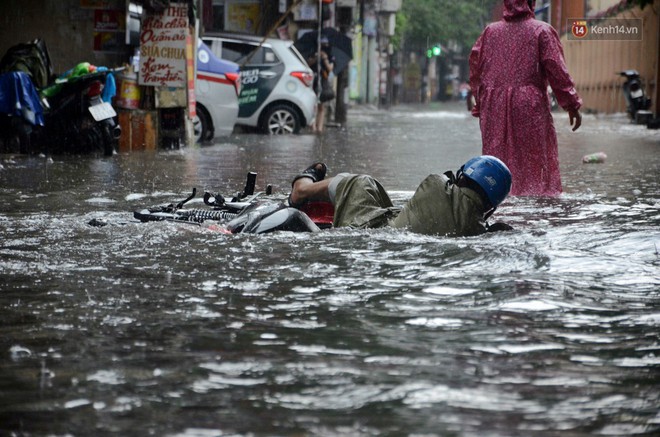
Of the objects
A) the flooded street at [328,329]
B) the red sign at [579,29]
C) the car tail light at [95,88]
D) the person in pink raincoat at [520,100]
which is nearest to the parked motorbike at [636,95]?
the red sign at [579,29]

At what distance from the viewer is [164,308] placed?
4598mm

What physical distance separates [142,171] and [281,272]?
6925 mm

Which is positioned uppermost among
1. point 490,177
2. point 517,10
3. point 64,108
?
point 517,10

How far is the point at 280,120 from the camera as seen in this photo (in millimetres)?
22250

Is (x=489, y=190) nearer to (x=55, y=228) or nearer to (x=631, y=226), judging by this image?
(x=631, y=226)

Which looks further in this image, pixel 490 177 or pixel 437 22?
pixel 437 22

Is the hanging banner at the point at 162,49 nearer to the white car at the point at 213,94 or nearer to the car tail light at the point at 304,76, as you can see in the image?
the white car at the point at 213,94

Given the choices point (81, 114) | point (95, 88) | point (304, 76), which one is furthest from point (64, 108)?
point (304, 76)

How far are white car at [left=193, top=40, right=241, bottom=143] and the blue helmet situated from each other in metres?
12.3

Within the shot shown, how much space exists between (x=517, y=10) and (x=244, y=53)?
40.0 feet

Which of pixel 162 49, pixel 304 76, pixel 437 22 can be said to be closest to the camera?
pixel 162 49

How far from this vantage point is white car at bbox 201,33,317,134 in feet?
70.0

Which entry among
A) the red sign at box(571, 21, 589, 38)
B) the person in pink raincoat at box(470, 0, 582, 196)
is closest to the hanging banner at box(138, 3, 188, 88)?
the person in pink raincoat at box(470, 0, 582, 196)

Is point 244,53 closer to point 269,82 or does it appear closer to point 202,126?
point 269,82
